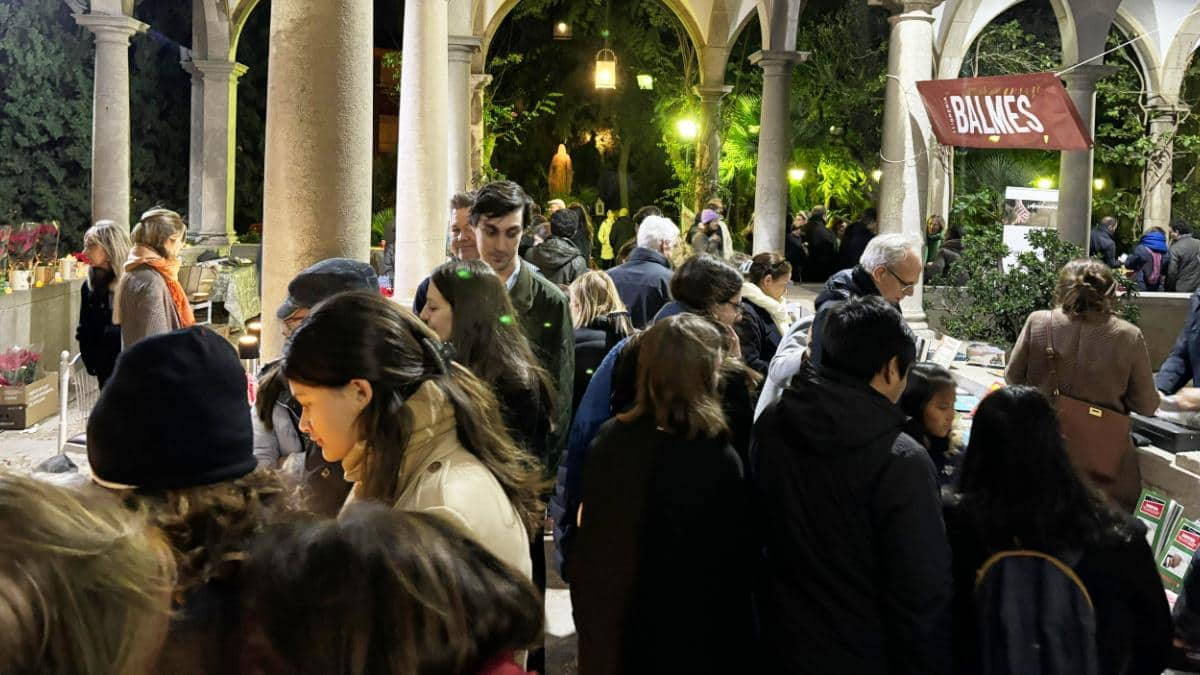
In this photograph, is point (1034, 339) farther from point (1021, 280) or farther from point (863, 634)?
point (1021, 280)

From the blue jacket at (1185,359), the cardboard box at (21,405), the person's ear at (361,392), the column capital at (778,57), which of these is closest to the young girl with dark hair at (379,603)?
the person's ear at (361,392)

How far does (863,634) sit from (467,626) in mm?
1822

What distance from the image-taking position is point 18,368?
8.60 m

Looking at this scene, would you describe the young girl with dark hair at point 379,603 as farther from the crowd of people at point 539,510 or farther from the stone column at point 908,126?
the stone column at point 908,126

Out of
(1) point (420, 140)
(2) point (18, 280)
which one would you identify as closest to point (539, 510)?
(1) point (420, 140)

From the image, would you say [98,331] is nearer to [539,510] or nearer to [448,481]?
[539,510]

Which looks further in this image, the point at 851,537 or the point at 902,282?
the point at 902,282

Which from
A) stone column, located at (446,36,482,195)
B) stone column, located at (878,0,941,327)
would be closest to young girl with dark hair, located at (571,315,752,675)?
stone column, located at (878,0,941,327)

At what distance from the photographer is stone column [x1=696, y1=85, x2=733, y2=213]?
70.4 ft

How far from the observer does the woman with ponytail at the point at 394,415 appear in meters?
2.10

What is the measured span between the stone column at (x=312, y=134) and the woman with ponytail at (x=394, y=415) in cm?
277

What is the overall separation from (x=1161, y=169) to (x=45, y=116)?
23.0 m

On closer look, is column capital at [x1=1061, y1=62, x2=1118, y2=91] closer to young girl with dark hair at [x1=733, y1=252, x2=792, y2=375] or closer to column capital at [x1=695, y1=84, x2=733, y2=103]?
young girl with dark hair at [x1=733, y1=252, x2=792, y2=375]

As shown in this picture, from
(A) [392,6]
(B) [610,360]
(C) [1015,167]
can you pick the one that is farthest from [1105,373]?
(A) [392,6]
